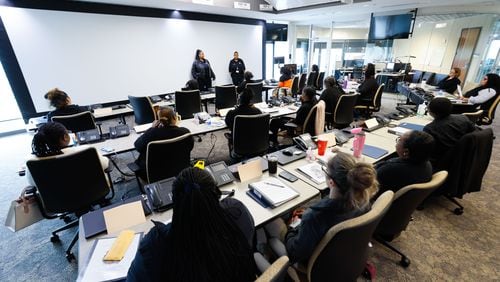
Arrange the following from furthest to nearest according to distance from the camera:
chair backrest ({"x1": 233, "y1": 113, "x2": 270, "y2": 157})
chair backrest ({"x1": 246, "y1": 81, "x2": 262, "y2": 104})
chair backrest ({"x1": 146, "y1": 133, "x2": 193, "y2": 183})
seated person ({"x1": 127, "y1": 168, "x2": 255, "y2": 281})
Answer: chair backrest ({"x1": 246, "y1": 81, "x2": 262, "y2": 104}) < chair backrest ({"x1": 233, "y1": 113, "x2": 270, "y2": 157}) < chair backrest ({"x1": 146, "y1": 133, "x2": 193, "y2": 183}) < seated person ({"x1": 127, "y1": 168, "x2": 255, "y2": 281})

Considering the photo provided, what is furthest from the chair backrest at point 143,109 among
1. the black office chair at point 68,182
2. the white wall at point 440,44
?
the white wall at point 440,44

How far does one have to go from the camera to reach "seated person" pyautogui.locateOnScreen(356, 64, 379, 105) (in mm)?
4688

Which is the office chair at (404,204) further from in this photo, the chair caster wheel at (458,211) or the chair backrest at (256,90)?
the chair backrest at (256,90)

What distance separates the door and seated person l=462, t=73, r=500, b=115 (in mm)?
4516

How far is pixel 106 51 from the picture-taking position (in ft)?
19.1

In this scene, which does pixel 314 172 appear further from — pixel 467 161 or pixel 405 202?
pixel 467 161

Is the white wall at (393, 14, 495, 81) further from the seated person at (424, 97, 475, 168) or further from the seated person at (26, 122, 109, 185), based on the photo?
the seated person at (26, 122, 109, 185)

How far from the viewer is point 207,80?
716cm

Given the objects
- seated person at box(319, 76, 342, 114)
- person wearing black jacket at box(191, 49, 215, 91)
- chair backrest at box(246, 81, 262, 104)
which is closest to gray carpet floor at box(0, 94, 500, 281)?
seated person at box(319, 76, 342, 114)

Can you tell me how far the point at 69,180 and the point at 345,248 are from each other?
6.31 ft

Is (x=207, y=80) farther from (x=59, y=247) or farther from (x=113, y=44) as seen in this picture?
(x=59, y=247)

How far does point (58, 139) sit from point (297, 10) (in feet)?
24.8

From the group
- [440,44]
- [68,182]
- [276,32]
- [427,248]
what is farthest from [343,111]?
[440,44]

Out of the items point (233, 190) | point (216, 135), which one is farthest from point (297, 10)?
point (233, 190)
